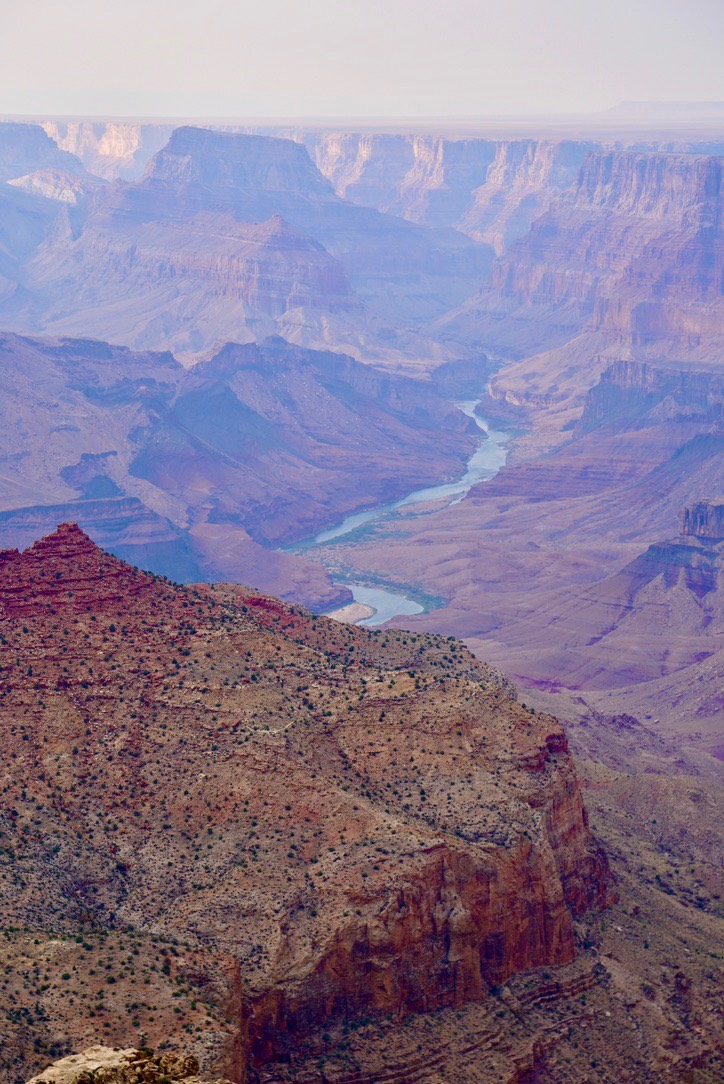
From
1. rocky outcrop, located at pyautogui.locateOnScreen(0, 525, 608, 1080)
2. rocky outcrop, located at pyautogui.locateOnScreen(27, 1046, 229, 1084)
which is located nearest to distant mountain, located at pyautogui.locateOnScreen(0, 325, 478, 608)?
rocky outcrop, located at pyautogui.locateOnScreen(0, 525, 608, 1080)

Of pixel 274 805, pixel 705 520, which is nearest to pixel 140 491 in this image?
pixel 705 520

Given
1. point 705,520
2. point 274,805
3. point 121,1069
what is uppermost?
point 705,520

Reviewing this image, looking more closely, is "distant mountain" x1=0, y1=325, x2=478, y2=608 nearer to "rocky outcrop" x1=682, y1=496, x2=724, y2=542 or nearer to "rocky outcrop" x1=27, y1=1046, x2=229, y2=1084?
"rocky outcrop" x1=682, y1=496, x2=724, y2=542

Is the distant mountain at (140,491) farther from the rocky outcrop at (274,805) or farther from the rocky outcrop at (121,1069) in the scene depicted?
the rocky outcrop at (121,1069)

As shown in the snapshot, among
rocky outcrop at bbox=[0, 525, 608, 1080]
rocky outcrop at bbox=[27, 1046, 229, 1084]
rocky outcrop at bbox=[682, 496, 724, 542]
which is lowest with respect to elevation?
rocky outcrop at bbox=[27, 1046, 229, 1084]

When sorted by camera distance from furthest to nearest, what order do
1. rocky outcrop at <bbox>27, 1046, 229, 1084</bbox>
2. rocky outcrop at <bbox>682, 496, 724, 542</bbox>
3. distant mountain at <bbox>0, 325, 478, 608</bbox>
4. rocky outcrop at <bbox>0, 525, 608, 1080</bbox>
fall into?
distant mountain at <bbox>0, 325, 478, 608</bbox> < rocky outcrop at <bbox>682, 496, 724, 542</bbox> < rocky outcrop at <bbox>0, 525, 608, 1080</bbox> < rocky outcrop at <bbox>27, 1046, 229, 1084</bbox>

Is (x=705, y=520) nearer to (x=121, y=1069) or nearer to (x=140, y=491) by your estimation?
(x=140, y=491)

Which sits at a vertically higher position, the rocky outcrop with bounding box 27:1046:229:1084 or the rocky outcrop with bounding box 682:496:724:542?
the rocky outcrop with bounding box 682:496:724:542

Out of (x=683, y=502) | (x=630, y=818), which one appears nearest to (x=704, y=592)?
(x=683, y=502)

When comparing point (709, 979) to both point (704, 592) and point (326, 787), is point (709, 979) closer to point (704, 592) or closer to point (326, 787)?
point (326, 787)
